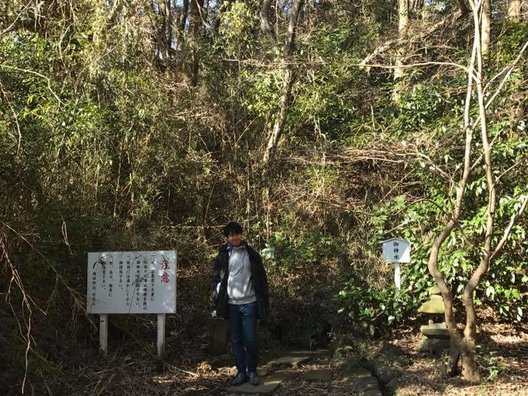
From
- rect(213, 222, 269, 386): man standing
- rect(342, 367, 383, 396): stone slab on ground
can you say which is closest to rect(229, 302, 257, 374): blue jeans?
rect(213, 222, 269, 386): man standing

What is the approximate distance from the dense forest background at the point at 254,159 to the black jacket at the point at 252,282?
1513 millimetres

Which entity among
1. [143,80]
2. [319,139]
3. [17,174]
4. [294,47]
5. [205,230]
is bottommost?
[205,230]

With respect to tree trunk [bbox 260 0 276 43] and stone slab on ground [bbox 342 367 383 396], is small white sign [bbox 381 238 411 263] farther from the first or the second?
tree trunk [bbox 260 0 276 43]

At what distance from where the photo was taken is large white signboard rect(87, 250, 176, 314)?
6.19m

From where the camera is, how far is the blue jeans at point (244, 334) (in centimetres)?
557

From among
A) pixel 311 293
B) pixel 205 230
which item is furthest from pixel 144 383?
pixel 205 230

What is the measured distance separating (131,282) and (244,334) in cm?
152

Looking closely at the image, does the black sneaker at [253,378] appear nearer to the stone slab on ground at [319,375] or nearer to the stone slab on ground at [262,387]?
the stone slab on ground at [262,387]

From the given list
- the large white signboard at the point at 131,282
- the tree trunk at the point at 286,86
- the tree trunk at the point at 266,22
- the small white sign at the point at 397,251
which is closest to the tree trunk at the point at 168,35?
the tree trunk at the point at 266,22

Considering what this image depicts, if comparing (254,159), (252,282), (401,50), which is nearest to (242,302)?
(252,282)

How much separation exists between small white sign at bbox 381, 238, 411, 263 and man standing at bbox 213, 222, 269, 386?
92.8 inches

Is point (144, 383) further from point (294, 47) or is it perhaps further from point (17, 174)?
point (294, 47)

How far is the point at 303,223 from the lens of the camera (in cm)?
928

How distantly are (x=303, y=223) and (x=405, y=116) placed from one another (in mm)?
2476
